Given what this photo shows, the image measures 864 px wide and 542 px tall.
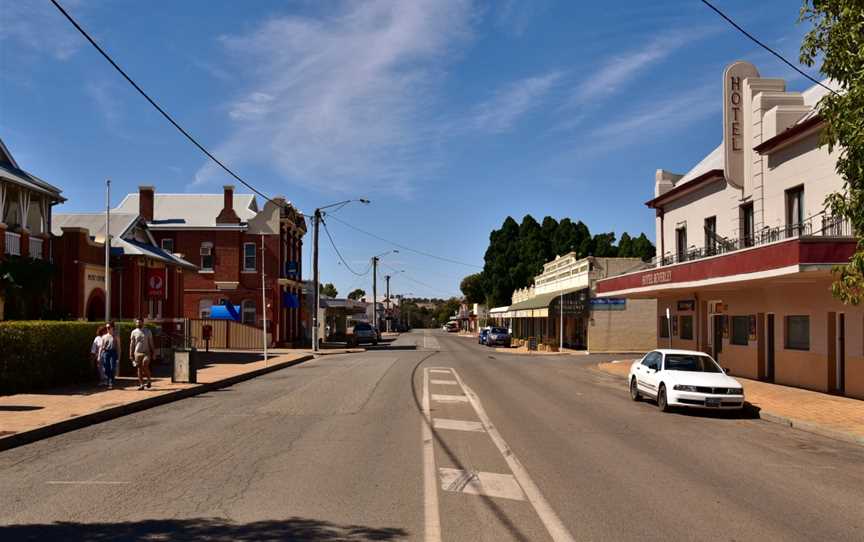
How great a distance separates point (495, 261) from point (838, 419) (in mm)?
72762

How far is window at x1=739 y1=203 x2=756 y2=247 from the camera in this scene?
24.9 meters

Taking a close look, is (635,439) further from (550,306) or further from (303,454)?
(550,306)

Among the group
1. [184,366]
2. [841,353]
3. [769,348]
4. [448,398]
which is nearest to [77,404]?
[184,366]

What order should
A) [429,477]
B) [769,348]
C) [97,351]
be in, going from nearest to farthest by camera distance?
[429,477]
[97,351]
[769,348]

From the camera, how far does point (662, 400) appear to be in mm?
16453

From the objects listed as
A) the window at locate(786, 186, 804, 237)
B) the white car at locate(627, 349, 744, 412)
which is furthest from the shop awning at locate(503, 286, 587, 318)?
the white car at locate(627, 349, 744, 412)

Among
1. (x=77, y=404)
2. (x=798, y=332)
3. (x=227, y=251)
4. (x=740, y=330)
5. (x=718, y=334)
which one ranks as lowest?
(x=77, y=404)

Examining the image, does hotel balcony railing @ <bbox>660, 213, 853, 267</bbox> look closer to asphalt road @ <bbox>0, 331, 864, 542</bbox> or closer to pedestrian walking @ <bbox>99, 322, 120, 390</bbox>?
asphalt road @ <bbox>0, 331, 864, 542</bbox>

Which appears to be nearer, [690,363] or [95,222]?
[690,363]

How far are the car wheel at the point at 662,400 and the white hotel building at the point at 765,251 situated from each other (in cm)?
413

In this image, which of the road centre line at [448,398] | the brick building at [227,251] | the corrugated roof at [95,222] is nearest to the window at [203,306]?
the brick building at [227,251]

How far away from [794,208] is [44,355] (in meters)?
20.2

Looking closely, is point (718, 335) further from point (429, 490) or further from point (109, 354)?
point (429, 490)

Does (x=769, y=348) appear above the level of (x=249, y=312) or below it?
below
